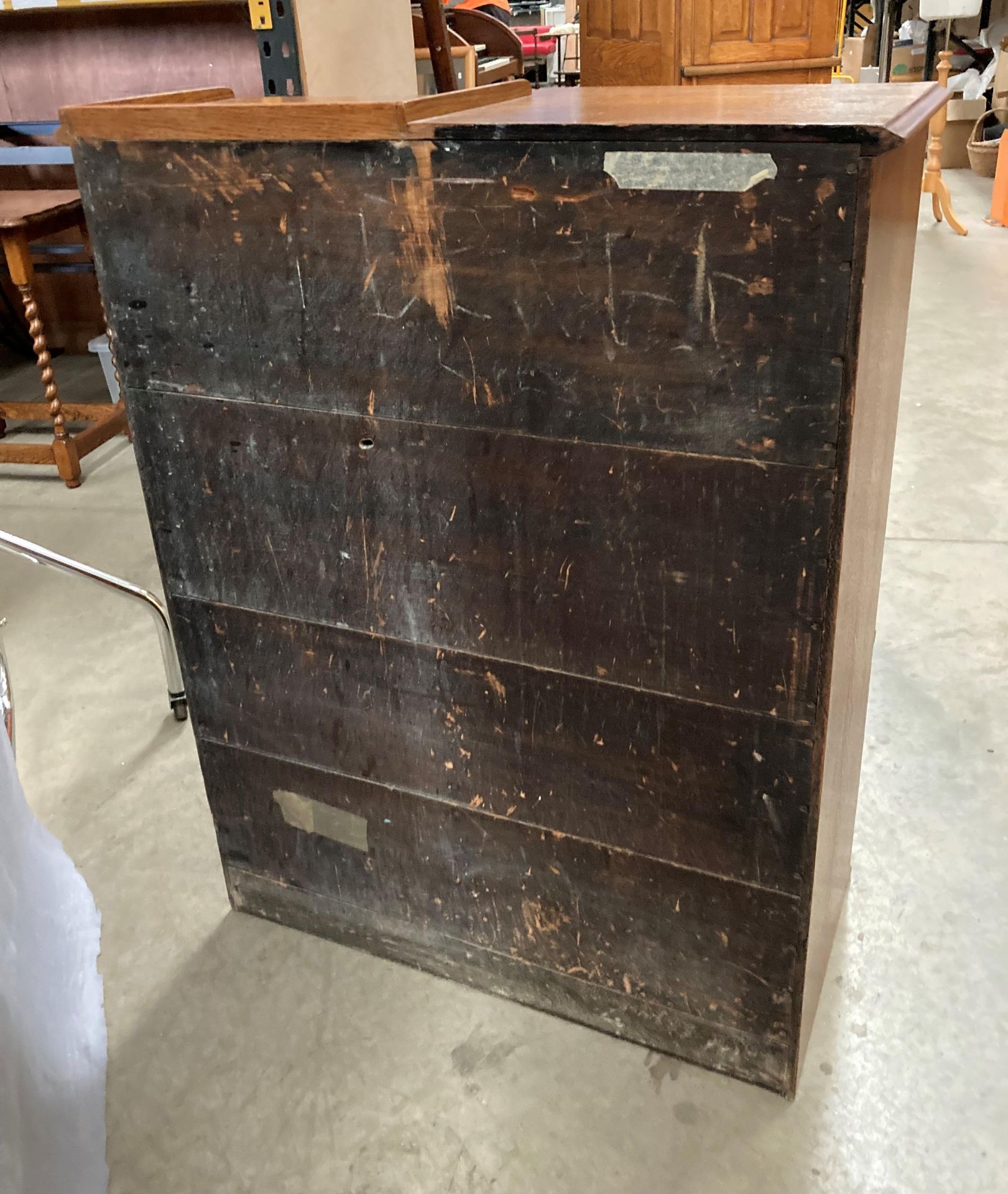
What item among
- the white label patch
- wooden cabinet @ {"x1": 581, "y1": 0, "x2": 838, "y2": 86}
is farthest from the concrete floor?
wooden cabinet @ {"x1": 581, "y1": 0, "x2": 838, "y2": 86}

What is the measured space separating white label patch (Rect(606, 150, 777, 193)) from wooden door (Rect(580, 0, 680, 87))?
304cm

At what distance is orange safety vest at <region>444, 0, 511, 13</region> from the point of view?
444 cm

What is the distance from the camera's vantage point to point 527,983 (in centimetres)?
130

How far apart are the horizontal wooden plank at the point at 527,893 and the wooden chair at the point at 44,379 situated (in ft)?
4.97

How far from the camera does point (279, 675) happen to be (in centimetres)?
122

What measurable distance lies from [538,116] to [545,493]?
1.04ft

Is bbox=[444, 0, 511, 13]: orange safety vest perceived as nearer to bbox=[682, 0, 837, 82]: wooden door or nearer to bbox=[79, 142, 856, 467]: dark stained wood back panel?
bbox=[682, 0, 837, 82]: wooden door

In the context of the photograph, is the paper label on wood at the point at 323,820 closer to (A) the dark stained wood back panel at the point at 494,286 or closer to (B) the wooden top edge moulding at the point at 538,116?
(A) the dark stained wood back panel at the point at 494,286

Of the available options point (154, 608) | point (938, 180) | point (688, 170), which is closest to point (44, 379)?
point (154, 608)

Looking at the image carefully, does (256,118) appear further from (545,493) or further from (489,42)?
(489,42)

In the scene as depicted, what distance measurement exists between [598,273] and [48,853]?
991 mm

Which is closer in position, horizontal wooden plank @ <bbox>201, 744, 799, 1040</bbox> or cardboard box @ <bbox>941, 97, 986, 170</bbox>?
horizontal wooden plank @ <bbox>201, 744, 799, 1040</bbox>

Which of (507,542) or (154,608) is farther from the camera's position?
(154,608)

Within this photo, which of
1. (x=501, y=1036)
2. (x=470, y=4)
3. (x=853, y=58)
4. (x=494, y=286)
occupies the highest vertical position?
(x=470, y=4)
